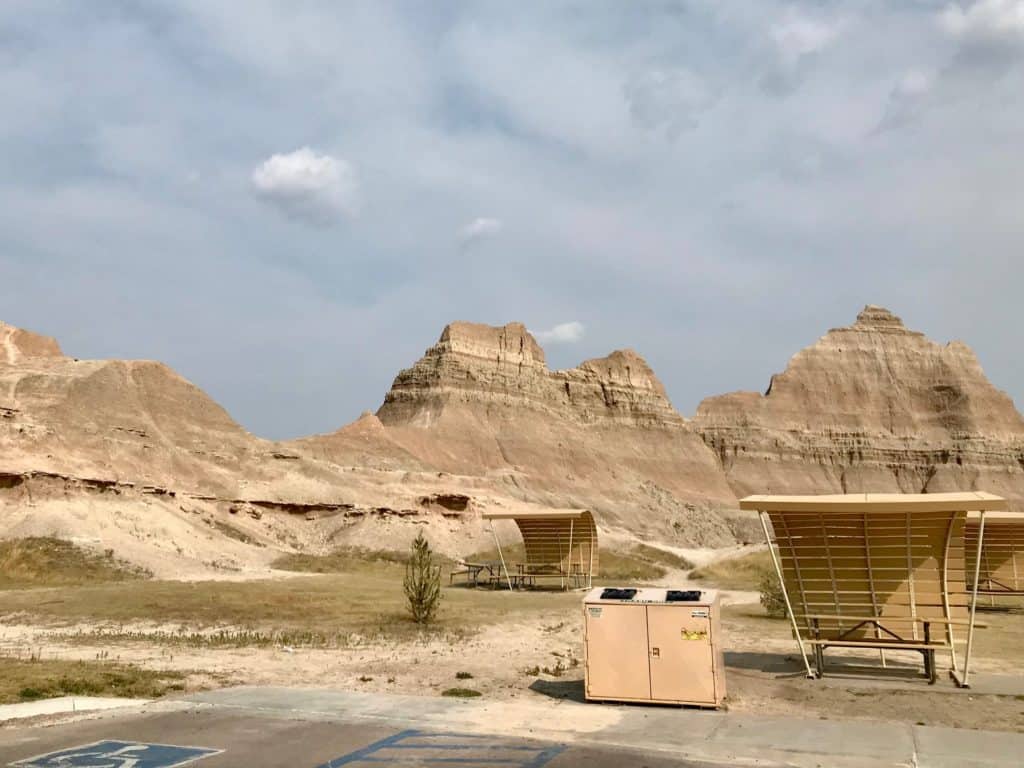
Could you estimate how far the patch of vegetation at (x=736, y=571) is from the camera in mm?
34625

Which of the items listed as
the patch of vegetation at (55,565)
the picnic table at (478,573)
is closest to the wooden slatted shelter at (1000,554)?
the picnic table at (478,573)

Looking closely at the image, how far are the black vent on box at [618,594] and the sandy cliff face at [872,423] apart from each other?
110234 millimetres

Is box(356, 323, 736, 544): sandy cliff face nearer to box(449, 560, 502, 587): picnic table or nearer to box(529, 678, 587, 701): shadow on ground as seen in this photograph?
box(449, 560, 502, 587): picnic table

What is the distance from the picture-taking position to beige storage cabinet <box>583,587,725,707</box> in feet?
33.3

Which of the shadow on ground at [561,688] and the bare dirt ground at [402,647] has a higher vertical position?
the bare dirt ground at [402,647]

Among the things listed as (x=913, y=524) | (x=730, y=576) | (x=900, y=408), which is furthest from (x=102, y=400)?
(x=900, y=408)

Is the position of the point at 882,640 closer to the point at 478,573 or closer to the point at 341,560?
the point at 478,573

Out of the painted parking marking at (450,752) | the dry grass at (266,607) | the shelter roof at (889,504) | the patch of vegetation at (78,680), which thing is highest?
the shelter roof at (889,504)

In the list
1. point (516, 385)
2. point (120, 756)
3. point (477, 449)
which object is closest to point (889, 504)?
point (120, 756)

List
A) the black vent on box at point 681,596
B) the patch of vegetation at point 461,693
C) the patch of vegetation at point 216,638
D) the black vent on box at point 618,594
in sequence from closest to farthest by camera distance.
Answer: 1. the black vent on box at point 681,596
2. the black vent on box at point 618,594
3. the patch of vegetation at point 461,693
4. the patch of vegetation at point 216,638

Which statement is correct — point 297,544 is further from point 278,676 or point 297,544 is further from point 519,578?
point 278,676

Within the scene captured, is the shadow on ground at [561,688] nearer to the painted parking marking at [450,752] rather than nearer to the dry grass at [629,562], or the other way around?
the painted parking marking at [450,752]

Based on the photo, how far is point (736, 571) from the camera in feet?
133

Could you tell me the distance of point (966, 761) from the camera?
7566 mm
